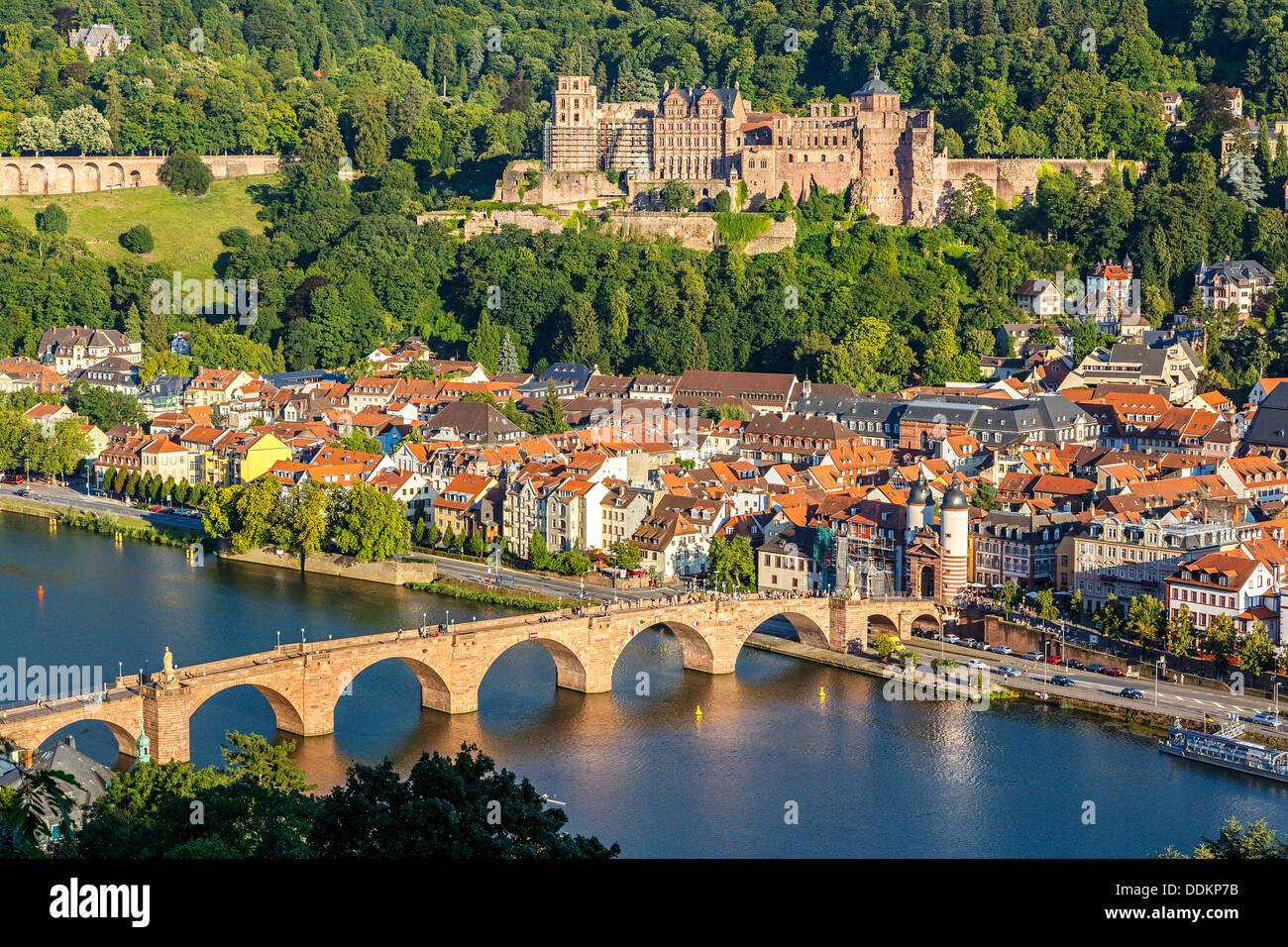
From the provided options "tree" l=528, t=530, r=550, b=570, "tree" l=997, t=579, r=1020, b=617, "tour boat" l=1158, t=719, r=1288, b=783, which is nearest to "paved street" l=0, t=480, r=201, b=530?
"tree" l=528, t=530, r=550, b=570

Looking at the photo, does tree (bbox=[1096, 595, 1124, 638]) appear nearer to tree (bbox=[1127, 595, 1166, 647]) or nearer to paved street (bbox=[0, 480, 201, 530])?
tree (bbox=[1127, 595, 1166, 647])

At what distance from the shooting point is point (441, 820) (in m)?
17.1

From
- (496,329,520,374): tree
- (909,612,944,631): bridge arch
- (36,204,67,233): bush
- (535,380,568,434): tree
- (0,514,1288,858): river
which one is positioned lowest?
(0,514,1288,858): river

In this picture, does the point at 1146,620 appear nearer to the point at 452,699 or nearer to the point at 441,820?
the point at 452,699

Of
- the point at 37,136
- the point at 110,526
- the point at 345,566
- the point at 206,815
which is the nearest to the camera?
the point at 206,815

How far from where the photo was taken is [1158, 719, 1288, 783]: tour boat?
27.7 metres

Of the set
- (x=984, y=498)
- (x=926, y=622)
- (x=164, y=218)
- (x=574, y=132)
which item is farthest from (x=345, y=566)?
(x=164, y=218)

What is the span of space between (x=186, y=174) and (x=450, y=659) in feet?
168

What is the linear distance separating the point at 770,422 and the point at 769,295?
10.9 metres

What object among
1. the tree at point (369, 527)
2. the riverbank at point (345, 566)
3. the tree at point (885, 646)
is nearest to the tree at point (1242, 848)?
the tree at point (885, 646)

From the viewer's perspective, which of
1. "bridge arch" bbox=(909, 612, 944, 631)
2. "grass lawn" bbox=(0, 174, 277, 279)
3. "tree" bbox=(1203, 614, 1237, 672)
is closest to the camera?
"tree" bbox=(1203, 614, 1237, 672)

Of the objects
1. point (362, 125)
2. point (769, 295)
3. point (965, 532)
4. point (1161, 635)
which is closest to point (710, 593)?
point (965, 532)

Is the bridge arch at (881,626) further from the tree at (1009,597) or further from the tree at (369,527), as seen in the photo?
the tree at (369,527)

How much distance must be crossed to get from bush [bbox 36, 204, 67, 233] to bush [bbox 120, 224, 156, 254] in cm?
253
